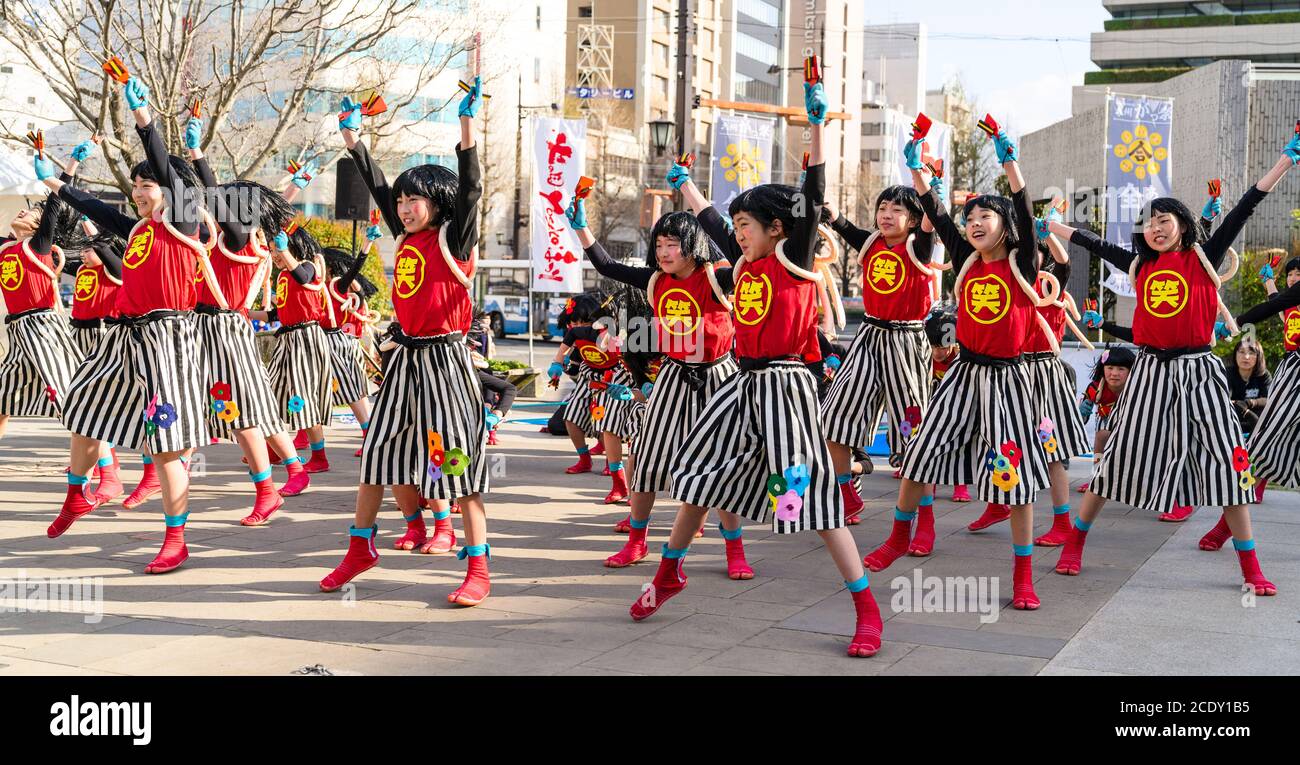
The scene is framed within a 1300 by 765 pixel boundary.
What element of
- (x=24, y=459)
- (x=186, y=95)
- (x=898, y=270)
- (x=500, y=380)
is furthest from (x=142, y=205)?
(x=186, y=95)

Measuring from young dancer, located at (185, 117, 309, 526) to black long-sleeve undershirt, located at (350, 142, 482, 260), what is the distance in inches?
63.6

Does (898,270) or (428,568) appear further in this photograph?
(898,270)

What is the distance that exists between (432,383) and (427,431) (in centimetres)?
22

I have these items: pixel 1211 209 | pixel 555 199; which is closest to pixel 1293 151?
pixel 1211 209

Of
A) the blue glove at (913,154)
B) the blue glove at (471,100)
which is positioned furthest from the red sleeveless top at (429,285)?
the blue glove at (913,154)

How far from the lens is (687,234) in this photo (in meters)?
6.20

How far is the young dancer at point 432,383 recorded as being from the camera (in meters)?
5.79

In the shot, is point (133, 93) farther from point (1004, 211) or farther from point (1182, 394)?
point (1182, 394)

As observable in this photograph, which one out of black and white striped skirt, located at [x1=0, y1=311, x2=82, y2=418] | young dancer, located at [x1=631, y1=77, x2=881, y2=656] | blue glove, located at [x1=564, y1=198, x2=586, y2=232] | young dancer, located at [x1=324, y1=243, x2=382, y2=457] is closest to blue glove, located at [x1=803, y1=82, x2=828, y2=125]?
young dancer, located at [x1=631, y1=77, x2=881, y2=656]

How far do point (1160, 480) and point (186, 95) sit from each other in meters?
10.7

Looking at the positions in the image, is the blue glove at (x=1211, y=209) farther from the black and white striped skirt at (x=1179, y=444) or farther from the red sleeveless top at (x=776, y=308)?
the red sleeveless top at (x=776, y=308)

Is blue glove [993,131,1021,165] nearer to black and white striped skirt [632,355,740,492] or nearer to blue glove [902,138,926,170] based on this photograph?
blue glove [902,138,926,170]
